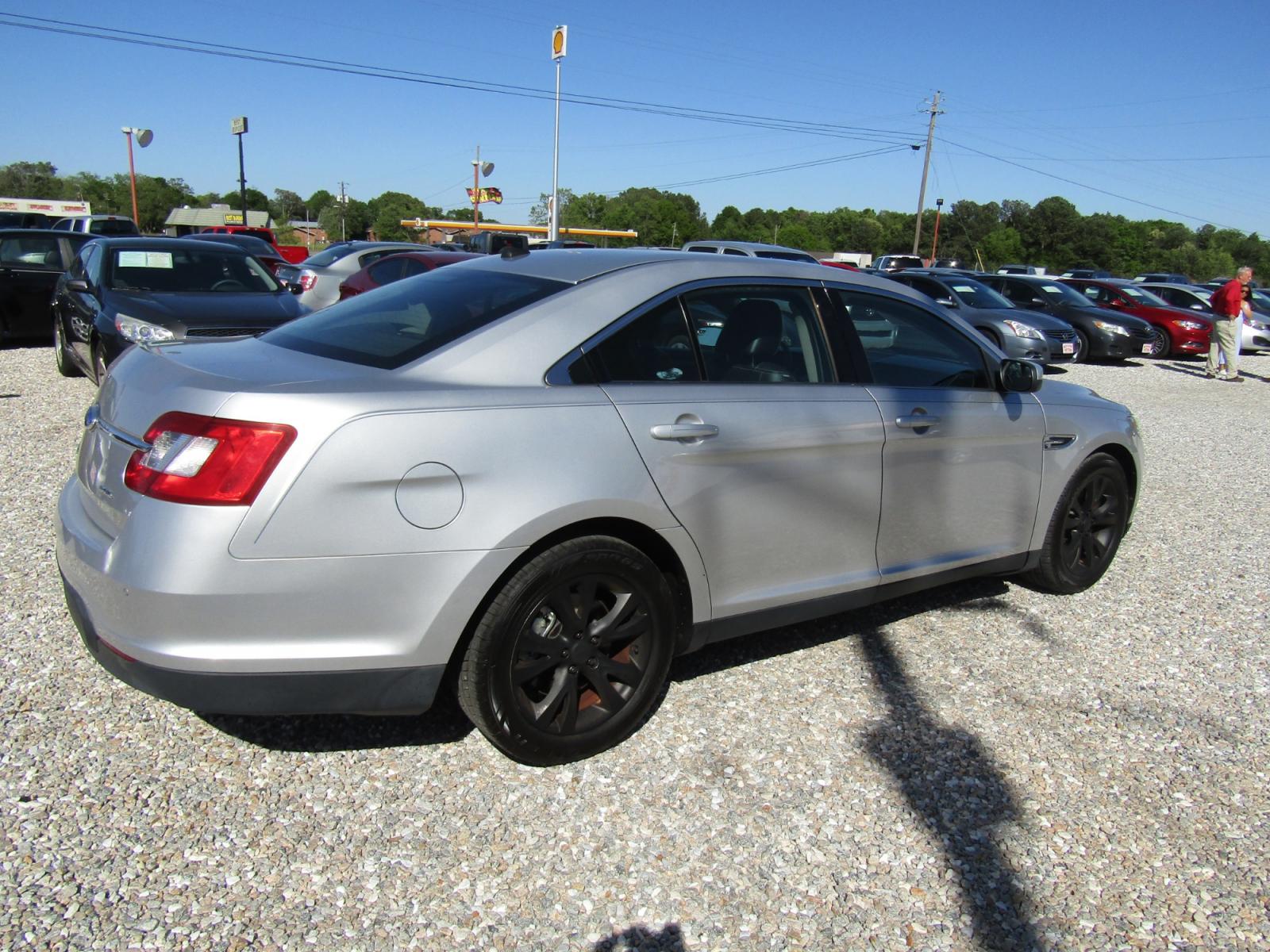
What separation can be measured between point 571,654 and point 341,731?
902mm

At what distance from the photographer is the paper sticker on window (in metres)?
8.55

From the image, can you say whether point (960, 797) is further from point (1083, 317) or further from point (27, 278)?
point (1083, 317)

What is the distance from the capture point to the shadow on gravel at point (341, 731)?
10.5 ft

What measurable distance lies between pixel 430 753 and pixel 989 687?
2.22 metres

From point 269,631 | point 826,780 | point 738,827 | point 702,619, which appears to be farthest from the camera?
point 702,619

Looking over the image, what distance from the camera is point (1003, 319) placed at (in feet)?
51.6

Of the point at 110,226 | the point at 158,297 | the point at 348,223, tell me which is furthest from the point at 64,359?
the point at 348,223

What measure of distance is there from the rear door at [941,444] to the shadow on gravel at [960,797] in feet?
1.87

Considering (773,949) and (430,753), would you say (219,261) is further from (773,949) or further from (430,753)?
(773,949)

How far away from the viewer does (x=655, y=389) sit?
10.4 feet

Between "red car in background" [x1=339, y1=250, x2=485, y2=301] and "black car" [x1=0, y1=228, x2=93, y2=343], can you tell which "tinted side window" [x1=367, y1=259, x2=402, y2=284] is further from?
"black car" [x1=0, y1=228, x2=93, y2=343]

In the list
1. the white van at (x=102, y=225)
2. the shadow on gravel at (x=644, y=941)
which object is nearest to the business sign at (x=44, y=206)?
the white van at (x=102, y=225)

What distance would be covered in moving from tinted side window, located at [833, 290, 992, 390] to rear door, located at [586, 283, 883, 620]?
8.3 inches

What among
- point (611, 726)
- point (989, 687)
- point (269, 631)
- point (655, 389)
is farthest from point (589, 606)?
point (989, 687)
